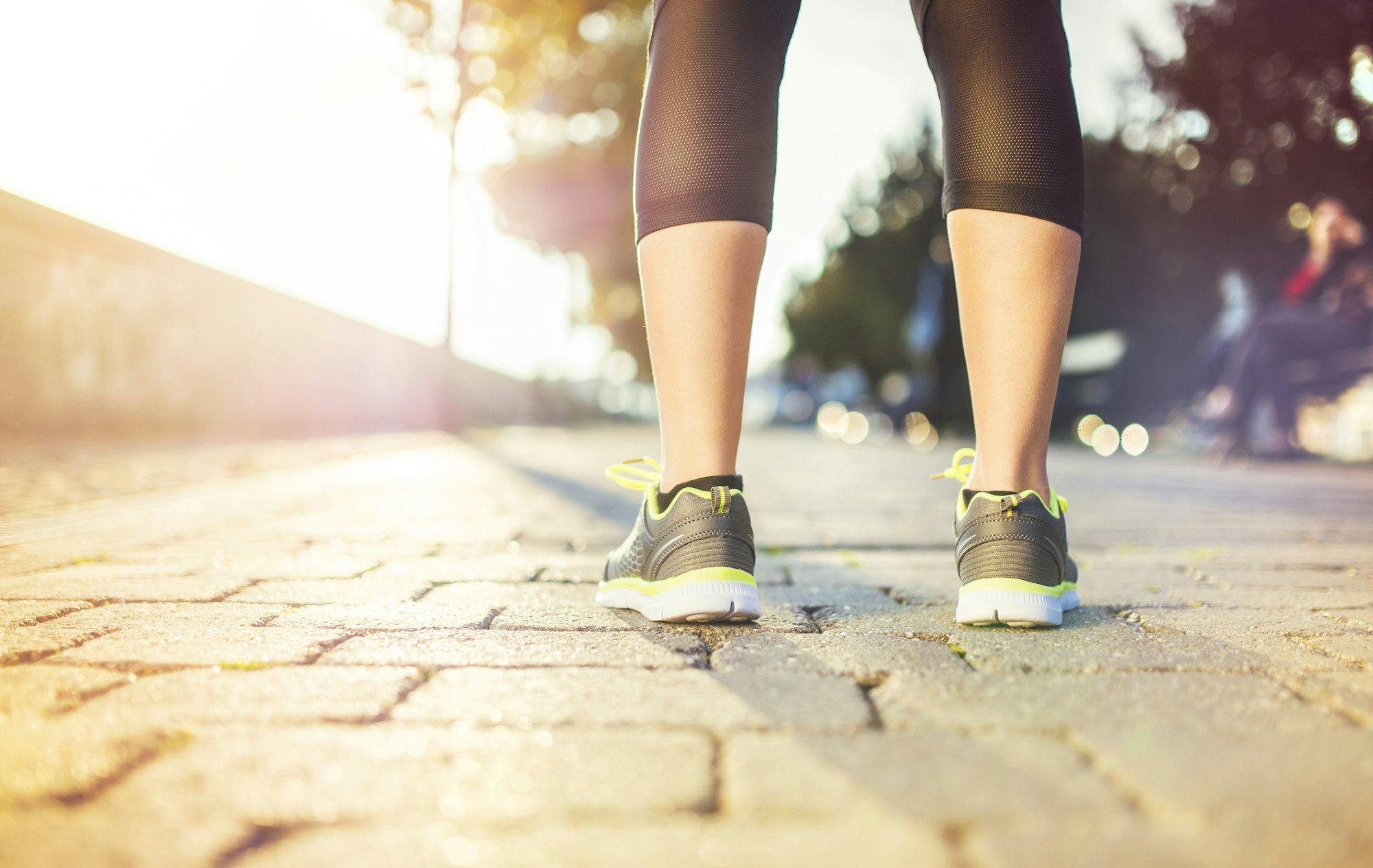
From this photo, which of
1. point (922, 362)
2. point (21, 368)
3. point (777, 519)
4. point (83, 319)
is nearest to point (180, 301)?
point (83, 319)

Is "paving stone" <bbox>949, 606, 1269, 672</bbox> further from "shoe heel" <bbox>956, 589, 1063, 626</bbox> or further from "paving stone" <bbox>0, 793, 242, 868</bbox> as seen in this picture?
"paving stone" <bbox>0, 793, 242, 868</bbox>

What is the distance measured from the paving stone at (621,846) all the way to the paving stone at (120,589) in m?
1.14

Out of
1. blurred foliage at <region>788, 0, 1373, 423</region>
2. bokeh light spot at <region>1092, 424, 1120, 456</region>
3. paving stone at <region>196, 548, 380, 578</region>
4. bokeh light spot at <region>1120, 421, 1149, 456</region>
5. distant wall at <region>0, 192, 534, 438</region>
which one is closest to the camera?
paving stone at <region>196, 548, 380, 578</region>

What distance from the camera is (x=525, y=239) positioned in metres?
23.2

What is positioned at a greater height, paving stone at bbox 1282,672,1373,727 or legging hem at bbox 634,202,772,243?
legging hem at bbox 634,202,772,243

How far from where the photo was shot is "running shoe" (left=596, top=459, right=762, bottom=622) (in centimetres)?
156

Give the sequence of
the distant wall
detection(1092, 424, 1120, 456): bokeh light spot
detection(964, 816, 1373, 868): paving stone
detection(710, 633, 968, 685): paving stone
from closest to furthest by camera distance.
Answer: detection(964, 816, 1373, 868): paving stone < detection(710, 633, 968, 685): paving stone < the distant wall < detection(1092, 424, 1120, 456): bokeh light spot

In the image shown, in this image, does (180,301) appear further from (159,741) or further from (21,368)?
(159,741)

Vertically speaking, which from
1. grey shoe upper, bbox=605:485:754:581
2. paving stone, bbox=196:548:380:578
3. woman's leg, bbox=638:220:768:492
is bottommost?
paving stone, bbox=196:548:380:578

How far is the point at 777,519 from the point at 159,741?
8.74 feet

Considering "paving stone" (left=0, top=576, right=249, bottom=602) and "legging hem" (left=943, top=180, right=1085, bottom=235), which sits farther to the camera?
"paving stone" (left=0, top=576, right=249, bottom=602)

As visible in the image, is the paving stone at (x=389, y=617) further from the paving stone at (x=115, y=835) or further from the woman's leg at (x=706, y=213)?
the paving stone at (x=115, y=835)

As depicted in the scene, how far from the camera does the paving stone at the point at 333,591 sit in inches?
70.2

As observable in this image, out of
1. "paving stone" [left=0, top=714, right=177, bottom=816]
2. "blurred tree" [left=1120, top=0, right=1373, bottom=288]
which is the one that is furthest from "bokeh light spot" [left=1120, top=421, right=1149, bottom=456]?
"paving stone" [left=0, top=714, right=177, bottom=816]
